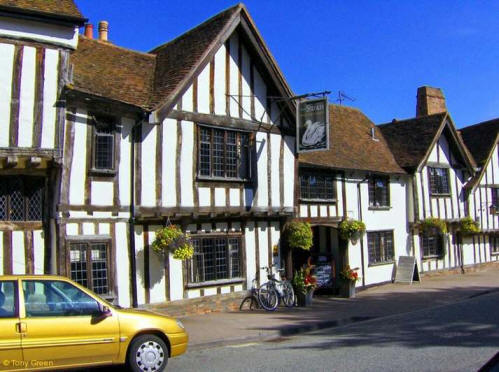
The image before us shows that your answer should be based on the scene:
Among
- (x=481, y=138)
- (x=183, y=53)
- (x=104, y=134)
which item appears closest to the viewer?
(x=104, y=134)

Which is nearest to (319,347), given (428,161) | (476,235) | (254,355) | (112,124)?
(254,355)

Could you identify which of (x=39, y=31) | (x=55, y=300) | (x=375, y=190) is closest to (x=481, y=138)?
(x=375, y=190)

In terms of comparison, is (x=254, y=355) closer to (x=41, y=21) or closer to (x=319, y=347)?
(x=319, y=347)

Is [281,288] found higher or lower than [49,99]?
lower

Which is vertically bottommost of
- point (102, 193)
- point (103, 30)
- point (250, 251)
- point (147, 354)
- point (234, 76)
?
point (147, 354)

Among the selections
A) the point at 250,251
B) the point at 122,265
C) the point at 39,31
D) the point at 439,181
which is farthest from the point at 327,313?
the point at 439,181

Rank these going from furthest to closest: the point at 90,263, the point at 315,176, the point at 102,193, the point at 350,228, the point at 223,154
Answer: the point at 350,228
the point at 315,176
the point at 223,154
the point at 102,193
the point at 90,263

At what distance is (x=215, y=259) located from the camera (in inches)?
569

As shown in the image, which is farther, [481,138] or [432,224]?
[481,138]

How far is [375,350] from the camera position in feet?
30.8

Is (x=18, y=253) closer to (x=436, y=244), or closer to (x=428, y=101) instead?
(x=436, y=244)

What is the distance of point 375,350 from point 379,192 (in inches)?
493

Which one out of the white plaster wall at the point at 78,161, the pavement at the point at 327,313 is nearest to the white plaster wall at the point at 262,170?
the pavement at the point at 327,313

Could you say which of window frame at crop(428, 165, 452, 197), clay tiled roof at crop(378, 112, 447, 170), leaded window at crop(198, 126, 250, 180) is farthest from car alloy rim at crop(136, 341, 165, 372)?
window frame at crop(428, 165, 452, 197)
